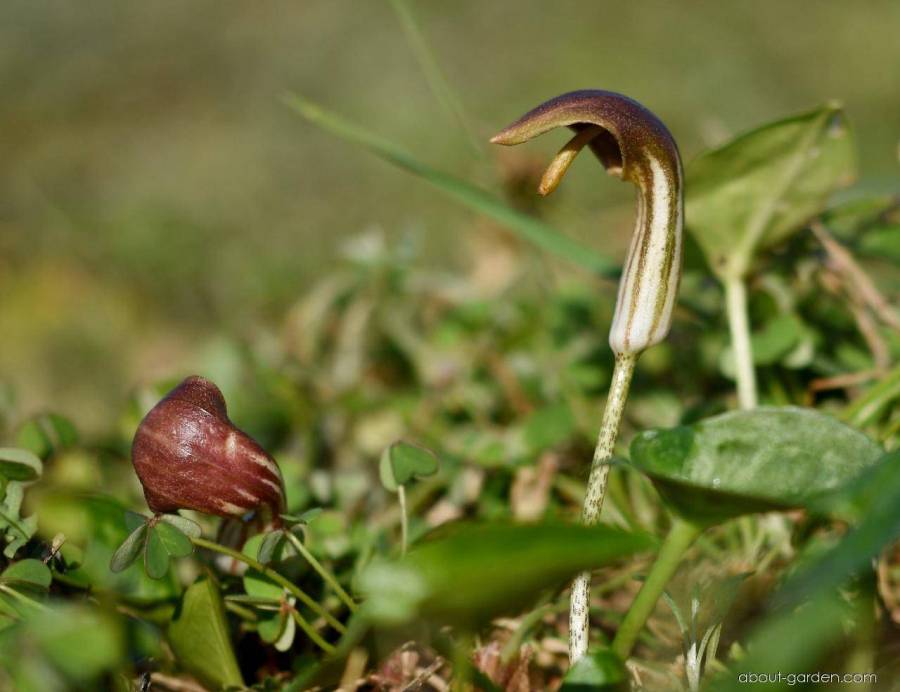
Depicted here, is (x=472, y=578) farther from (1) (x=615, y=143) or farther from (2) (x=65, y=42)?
(2) (x=65, y=42)

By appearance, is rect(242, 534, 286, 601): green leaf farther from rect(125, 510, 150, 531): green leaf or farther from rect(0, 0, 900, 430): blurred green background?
rect(0, 0, 900, 430): blurred green background

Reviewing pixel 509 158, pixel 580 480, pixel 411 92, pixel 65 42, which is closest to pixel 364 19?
pixel 411 92

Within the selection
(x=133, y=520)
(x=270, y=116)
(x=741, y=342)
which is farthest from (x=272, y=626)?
(x=270, y=116)

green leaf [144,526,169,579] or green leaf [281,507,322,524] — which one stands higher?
green leaf [281,507,322,524]

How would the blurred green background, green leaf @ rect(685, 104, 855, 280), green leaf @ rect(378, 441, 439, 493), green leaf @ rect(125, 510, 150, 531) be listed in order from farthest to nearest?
the blurred green background
green leaf @ rect(685, 104, 855, 280)
green leaf @ rect(378, 441, 439, 493)
green leaf @ rect(125, 510, 150, 531)

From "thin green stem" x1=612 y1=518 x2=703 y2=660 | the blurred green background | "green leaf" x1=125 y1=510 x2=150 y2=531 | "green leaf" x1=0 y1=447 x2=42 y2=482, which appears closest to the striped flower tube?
"thin green stem" x1=612 y1=518 x2=703 y2=660

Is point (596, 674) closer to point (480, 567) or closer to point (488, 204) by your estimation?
point (480, 567)

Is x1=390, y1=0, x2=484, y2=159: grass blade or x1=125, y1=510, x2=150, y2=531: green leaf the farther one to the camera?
x1=390, y1=0, x2=484, y2=159: grass blade
